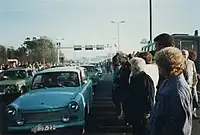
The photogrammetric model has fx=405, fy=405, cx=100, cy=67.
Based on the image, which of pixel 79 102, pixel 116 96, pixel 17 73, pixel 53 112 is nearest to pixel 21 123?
pixel 53 112

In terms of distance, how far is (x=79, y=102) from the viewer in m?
8.73

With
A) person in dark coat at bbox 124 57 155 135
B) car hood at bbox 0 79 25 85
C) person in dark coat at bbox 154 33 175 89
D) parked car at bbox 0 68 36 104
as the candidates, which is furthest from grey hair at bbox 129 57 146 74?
car hood at bbox 0 79 25 85

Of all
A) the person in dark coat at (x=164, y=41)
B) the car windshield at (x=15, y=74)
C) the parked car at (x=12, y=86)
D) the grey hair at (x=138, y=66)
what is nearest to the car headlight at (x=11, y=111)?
the grey hair at (x=138, y=66)

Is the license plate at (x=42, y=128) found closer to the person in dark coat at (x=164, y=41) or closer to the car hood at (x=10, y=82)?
the person in dark coat at (x=164, y=41)

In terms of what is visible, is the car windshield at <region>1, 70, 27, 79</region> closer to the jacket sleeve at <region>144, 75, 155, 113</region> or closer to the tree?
the jacket sleeve at <region>144, 75, 155, 113</region>

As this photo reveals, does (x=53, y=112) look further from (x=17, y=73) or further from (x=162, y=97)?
(x=17, y=73)

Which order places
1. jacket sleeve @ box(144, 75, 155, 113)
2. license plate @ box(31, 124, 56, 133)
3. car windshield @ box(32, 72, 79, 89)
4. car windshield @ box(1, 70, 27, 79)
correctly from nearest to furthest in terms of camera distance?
jacket sleeve @ box(144, 75, 155, 113) → license plate @ box(31, 124, 56, 133) → car windshield @ box(32, 72, 79, 89) → car windshield @ box(1, 70, 27, 79)

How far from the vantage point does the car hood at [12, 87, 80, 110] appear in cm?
850

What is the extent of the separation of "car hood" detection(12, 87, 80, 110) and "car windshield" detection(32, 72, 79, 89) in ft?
2.48

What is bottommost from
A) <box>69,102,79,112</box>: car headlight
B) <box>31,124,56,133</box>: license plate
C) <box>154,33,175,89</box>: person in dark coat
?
<box>31,124,56,133</box>: license plate

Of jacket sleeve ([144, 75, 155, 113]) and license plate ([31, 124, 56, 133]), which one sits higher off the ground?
jacket sleeve ([144, 75, 155, 113])

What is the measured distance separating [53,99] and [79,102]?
565 mm

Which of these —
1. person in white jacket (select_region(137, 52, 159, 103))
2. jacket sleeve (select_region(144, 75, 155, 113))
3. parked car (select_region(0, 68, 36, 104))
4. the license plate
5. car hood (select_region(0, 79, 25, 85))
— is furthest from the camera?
car hood (select_region(0, 79, 25, 85))

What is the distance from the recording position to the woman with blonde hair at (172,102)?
3951 mm
